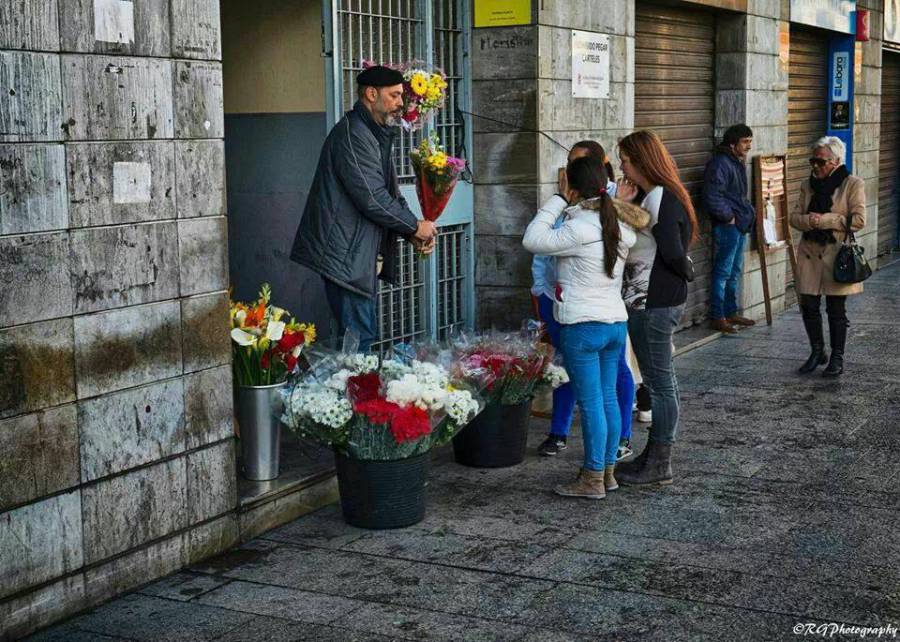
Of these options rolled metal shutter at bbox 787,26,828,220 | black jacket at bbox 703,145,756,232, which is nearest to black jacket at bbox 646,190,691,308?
black jacket at bbox 703,145,756,232

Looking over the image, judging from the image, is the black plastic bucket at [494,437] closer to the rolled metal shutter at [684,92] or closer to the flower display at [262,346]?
the flower display at [262,346]

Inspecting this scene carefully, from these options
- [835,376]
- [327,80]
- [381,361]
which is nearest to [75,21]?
[381,361]

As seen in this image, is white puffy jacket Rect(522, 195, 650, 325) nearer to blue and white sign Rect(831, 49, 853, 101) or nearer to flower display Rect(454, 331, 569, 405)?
flower display Rect(454, 331, 569, 405)

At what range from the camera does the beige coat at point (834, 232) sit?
32.4 feet

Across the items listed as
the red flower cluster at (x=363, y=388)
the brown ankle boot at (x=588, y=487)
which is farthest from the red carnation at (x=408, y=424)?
the brown ankle boot at (x=588, y=487)

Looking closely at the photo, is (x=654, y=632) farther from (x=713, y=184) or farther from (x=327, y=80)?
(x=713, y=184)

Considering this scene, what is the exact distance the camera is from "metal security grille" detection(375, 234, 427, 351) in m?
8.48

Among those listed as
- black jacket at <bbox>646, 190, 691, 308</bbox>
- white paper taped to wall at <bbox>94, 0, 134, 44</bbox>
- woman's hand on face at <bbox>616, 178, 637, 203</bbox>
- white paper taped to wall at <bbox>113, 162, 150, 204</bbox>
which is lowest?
black jacket at <bbox>646, 190, 691, 308</bbox>

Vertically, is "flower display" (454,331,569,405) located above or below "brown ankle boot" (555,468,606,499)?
above

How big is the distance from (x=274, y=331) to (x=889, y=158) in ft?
A: 52.4

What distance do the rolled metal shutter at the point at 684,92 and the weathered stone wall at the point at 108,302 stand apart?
6099 millimetres

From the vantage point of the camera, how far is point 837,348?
10.1m

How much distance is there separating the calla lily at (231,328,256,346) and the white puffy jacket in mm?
1434

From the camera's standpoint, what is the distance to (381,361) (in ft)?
21.7
